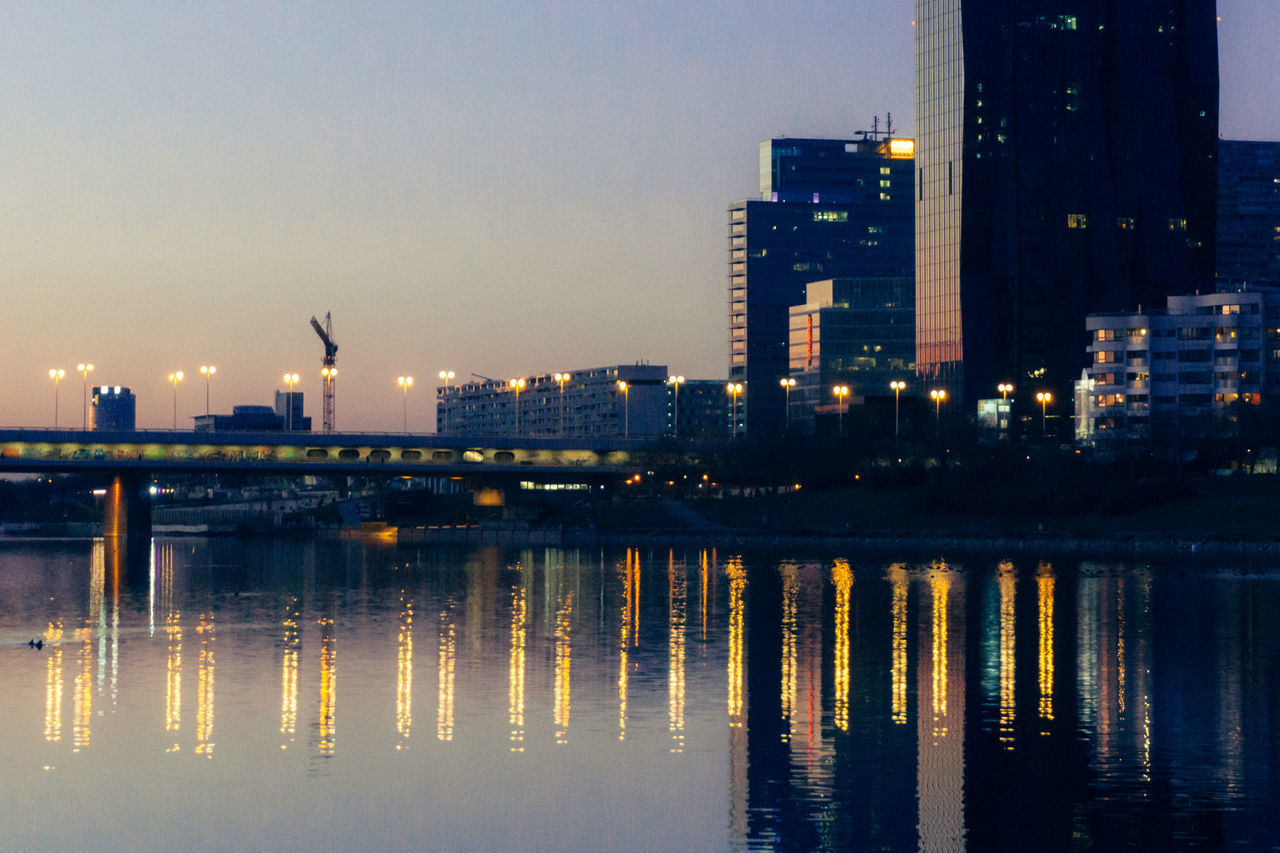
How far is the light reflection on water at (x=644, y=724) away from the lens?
32125 mm

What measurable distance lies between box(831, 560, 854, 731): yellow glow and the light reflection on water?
27 cm

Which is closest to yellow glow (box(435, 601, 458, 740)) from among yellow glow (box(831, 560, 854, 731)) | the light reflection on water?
the light reflection on water

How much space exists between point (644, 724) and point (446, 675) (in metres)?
11.7

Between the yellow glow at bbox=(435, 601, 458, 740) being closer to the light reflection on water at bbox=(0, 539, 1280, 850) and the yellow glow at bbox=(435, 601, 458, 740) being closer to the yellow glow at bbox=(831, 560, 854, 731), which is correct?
the light reflection on water at bbox=(0, 539, 1280, 850)

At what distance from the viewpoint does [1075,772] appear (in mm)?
36656

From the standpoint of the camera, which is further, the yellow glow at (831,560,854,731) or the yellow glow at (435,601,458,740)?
the yellow glow at (831,560,854,731)

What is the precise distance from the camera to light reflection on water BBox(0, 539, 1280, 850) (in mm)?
32125

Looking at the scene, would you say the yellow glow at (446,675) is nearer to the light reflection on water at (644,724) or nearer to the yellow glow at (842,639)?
the light reflection on water at (644,724)

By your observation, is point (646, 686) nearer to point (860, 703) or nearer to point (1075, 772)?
point (860, 703)

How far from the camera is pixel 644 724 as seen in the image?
43406mm

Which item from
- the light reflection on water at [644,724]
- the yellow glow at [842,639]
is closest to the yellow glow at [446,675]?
the light reflection on water at [644,724]

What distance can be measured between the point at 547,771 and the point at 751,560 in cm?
9940

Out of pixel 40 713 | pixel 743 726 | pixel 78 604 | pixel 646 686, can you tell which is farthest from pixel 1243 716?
pixel 78 604

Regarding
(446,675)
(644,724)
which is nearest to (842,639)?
(446,675)
